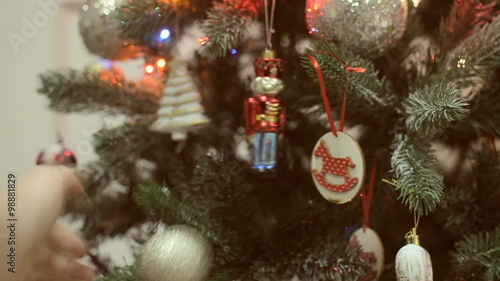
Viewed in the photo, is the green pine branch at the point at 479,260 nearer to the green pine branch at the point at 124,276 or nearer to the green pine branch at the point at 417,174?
the green pine branch at the point at 417,174

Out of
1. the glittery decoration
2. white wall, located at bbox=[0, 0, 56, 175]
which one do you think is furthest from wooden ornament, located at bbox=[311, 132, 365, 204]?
white wall, located at bbox=[0, 0, 56, 175]

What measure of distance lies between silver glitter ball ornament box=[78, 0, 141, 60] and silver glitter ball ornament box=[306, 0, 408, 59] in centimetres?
26

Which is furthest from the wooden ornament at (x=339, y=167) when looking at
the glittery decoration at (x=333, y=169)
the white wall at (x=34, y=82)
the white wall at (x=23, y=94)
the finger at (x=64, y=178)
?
the white wall at (x=23, y=94)

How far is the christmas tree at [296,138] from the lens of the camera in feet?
1.58

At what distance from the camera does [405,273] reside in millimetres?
425

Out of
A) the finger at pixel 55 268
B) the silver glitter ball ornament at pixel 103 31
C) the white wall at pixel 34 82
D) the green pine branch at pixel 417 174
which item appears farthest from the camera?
the white wall at pixel 34 82

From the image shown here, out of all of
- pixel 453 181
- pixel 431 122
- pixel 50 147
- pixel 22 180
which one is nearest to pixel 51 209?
pixel 22 180

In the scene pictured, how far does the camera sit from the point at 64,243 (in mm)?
548

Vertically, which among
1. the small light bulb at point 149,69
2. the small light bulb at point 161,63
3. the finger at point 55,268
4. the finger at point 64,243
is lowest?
the finger at point 55,268

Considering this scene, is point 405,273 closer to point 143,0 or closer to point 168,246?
point 168,246

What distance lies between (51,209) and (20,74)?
0.82m

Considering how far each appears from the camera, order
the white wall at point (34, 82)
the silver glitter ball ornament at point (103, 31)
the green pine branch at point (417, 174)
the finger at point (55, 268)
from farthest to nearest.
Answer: the white wall at point (34, 82) < the silver glitter ball ornament at point (103, 31) < the finger at point (55, 268) < the green pine branch at point (417, 174)

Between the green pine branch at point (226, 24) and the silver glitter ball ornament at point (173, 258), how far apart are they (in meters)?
0.19

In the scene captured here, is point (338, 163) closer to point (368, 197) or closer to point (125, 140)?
point (368, 197)
